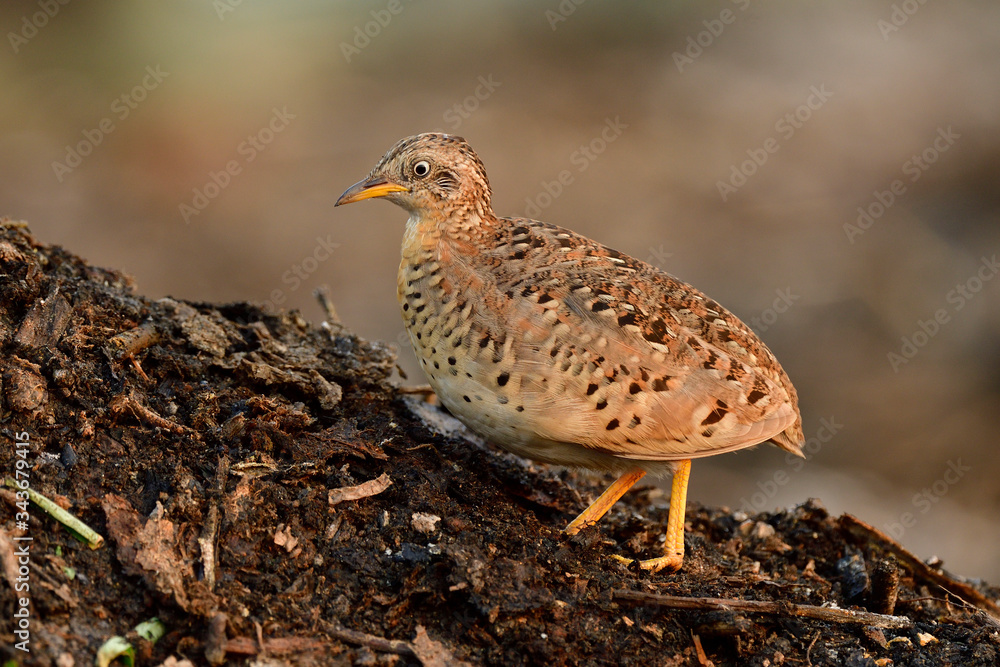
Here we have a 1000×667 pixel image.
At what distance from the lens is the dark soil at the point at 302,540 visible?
3432 millimetres

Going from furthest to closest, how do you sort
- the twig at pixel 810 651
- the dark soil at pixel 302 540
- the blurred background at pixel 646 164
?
the blurred background at pixel 646 164 < the twig at pixel 810 651 < the dark soil at pixel 302 540

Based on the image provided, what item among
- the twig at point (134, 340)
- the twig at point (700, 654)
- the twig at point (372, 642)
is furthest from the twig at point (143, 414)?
the twig at point (700, 654)

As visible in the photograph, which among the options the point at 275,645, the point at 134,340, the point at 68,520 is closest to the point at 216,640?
the point at 275,645

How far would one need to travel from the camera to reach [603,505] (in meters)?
4.97

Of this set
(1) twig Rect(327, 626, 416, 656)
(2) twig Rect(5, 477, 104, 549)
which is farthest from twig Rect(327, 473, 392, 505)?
(2) twig Rect(5, 477, 104, 549)

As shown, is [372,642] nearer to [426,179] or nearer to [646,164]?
[426,179]

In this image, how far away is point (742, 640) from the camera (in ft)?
13.3

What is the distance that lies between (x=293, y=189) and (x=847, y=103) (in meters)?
9.82

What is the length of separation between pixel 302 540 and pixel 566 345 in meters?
1.67

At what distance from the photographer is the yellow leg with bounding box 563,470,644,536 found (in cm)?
482

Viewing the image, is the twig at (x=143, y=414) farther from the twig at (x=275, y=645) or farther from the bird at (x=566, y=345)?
the bird at (x=566, y=345)

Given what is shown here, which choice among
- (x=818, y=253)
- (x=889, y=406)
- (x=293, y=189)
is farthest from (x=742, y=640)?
(x=293, y=189)

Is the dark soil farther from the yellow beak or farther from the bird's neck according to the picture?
the yellow beak

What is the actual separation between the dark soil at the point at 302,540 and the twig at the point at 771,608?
0.02 m
